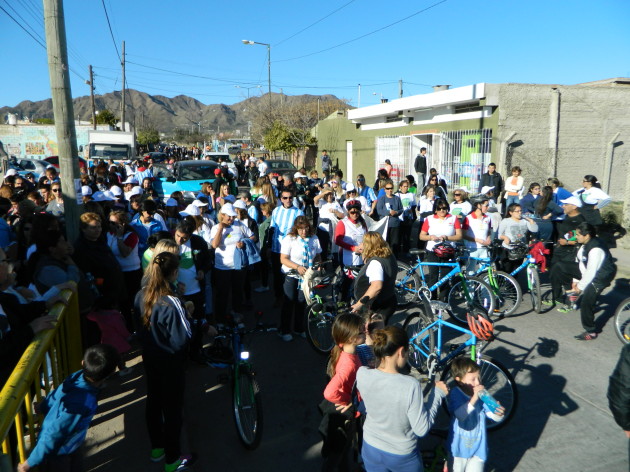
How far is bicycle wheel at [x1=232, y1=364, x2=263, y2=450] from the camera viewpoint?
4000 millimetres

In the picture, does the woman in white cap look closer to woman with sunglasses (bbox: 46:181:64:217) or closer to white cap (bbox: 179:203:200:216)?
white cap (bbox: 179:203:200:216)

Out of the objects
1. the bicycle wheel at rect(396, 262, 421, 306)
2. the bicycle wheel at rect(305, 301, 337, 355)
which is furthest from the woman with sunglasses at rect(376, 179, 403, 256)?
the bicycle wheel at rect(305, 301, 337, 355)

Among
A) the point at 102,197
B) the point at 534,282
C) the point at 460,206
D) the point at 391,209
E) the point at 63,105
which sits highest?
the point at 63,105

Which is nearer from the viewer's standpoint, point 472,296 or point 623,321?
point 623,321

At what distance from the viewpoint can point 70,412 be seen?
2811 mm

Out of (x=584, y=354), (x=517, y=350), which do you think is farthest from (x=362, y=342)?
(x=584, y=354)

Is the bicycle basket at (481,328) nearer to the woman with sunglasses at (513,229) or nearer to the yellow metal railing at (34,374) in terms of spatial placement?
the yellow metal railing at (34,374)

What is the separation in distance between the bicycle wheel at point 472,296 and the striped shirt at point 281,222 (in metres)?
2.75

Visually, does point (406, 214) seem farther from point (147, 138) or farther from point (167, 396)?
point (147, 138)

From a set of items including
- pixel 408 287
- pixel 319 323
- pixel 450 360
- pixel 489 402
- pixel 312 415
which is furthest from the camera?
pixel 408 287

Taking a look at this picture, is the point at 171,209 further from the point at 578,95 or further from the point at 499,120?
the point at 578,95

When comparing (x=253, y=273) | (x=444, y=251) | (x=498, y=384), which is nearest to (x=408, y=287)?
(x=444, y=251)

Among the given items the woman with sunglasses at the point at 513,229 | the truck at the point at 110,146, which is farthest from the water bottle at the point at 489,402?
the truck at the point at 110,146

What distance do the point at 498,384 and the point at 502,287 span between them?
127 inches
